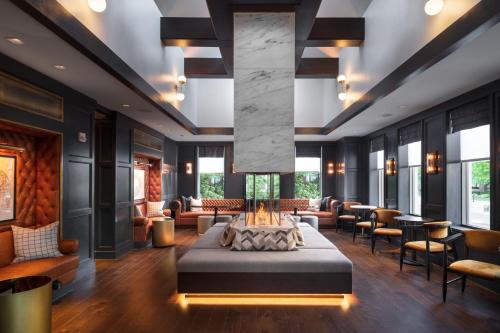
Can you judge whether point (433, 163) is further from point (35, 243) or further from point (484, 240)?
point (35, 243)

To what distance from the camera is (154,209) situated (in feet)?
27.0

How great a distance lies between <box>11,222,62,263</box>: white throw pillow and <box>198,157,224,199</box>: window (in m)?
7.08

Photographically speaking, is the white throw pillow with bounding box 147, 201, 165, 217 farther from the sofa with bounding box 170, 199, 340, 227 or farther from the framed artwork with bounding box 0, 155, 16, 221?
the framed artwork with bounding box 0, 155, 16, 221

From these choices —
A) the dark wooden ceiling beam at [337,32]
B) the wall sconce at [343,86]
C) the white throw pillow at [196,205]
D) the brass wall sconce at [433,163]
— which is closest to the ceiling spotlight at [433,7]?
the dark wooden ceiling beam at [337,32]

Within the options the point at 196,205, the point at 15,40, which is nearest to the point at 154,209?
the point at 196,205

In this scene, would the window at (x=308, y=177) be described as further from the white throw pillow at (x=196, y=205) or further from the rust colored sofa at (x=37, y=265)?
the rust colored sofa at (x=37, y=265)

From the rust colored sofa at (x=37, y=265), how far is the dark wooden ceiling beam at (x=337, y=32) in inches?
178

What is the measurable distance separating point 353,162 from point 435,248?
528cm

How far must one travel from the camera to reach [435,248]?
178 inches

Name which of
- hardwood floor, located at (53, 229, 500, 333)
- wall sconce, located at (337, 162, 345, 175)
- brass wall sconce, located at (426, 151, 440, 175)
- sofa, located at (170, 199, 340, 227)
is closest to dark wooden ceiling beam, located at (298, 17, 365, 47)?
brass wall sconce, located at (426, 151, 440, 175)

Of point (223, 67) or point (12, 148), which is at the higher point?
point (223, 67)

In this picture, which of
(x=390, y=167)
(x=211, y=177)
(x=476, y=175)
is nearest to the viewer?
(x=476, y=175)

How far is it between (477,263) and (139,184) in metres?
6.78

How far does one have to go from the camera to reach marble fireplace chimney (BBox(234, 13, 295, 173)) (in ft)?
13.4
